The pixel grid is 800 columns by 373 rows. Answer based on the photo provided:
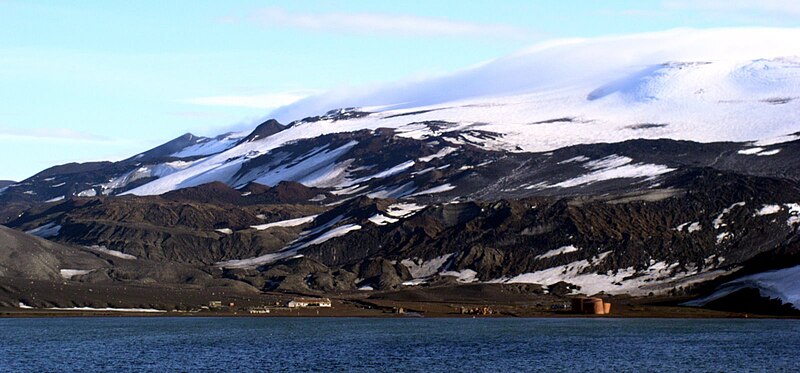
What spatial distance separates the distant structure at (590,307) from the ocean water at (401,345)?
1276cm

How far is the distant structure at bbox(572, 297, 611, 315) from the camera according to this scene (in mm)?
147375

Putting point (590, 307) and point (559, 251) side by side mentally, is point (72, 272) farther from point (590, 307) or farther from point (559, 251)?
point (590, 307)

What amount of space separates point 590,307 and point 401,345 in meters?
52.3

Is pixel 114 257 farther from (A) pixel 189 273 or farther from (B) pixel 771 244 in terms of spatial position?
(B) pixel 771 244

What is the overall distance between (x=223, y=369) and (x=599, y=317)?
6950cm

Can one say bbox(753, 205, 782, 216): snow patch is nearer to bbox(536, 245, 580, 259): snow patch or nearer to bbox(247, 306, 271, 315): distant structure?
bbox(536, 245, 580, 259): snow patch

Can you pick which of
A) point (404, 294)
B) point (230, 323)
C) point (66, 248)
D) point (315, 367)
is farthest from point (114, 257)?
point (315, 367)

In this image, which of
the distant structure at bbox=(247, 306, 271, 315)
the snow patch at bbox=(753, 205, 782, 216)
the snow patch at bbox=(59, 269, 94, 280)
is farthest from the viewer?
the snow patch at bbox=(753, 205, 782, 216)

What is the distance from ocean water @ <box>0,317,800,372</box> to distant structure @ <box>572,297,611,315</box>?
12.8 metres

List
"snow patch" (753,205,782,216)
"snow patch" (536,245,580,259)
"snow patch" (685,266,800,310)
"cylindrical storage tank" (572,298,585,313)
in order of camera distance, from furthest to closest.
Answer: "snow patch" (753,205,782,216), "snow patch" (536,245,580,259), "cylindrical storage tank" (572,298,585,313), "snow patch" (685,266,800,310)

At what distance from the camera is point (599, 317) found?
468ft

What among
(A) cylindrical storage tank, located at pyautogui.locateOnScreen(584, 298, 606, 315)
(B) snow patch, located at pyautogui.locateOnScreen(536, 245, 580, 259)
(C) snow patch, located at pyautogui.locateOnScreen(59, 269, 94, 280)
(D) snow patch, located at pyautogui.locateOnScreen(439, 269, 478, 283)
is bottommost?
(A) cylindrical storage tank, located at pyautogui.locateOnScreen(584, 298, 606, 315)

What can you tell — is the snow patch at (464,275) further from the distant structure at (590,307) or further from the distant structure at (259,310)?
the distant structure at (259,310)

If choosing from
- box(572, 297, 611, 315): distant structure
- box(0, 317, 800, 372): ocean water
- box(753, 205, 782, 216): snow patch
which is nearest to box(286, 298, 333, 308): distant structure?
box(0, 317, 800, 372): ocean water
